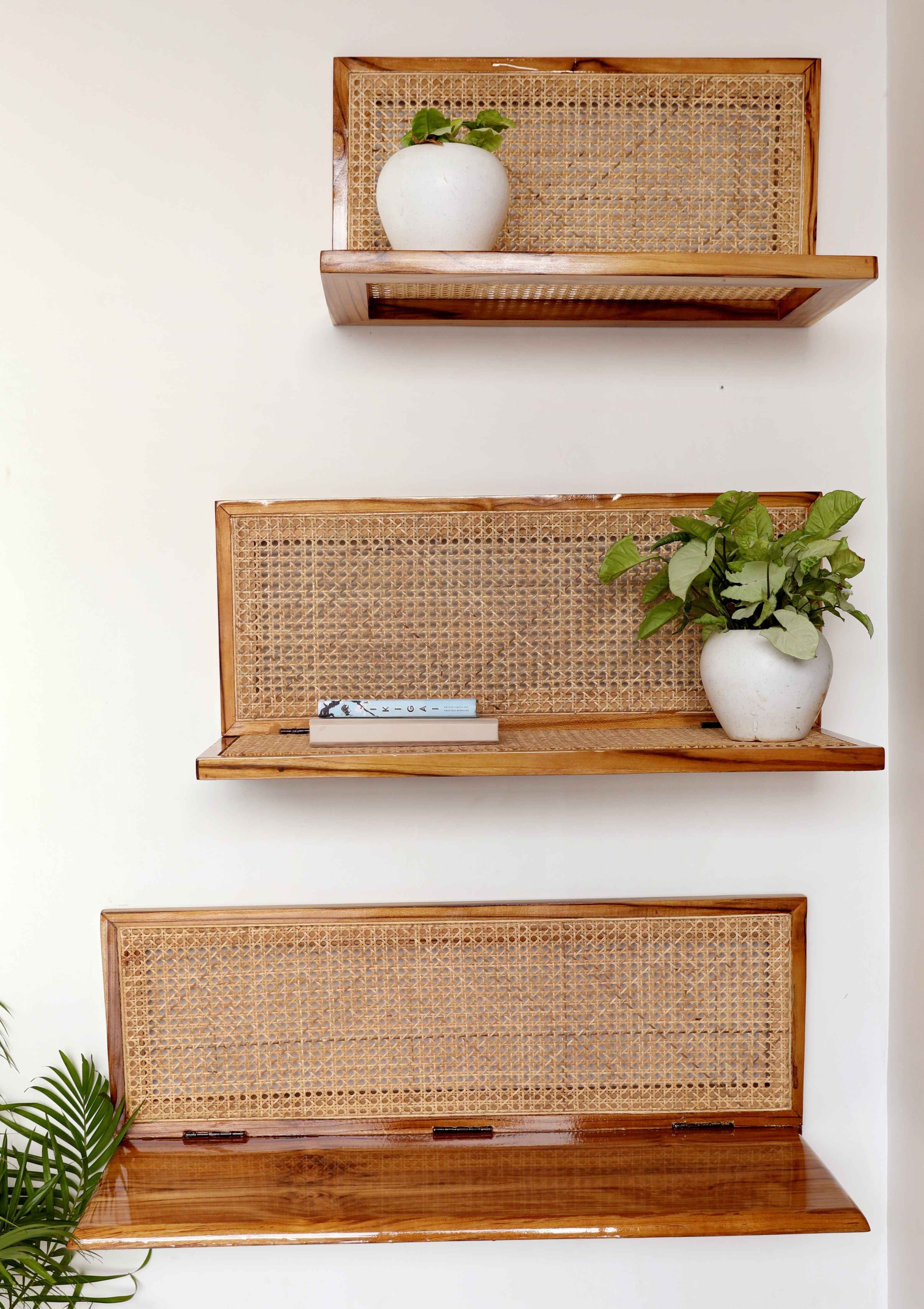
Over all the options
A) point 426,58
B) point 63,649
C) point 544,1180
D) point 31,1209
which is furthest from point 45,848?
point 426,58

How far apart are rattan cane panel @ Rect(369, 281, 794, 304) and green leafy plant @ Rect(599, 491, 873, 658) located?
0.86 feet

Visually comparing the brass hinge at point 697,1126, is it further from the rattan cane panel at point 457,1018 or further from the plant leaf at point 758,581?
the plant leaf at point 758,581

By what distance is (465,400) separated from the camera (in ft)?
4.38

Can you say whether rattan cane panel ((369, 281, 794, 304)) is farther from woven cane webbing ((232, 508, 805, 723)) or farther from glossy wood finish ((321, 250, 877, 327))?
woven cane webbing ((232, 508, 805, 723))

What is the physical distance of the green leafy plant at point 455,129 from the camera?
1.12m

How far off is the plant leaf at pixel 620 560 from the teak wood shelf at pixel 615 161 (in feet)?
1.09

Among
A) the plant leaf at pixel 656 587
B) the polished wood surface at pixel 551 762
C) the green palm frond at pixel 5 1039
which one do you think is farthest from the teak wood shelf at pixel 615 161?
the green palm frond at pixel 5 1039

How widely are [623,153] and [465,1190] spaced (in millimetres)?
1333

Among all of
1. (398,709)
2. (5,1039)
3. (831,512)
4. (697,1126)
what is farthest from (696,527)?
(5,1039)

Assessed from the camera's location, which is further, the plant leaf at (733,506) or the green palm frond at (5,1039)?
the green palm frond at (5,1039)

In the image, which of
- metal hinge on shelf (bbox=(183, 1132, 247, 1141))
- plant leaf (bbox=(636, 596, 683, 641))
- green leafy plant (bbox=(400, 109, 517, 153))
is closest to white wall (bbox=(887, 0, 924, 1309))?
plant leaf (bbox=(636, 596, 683, 641))

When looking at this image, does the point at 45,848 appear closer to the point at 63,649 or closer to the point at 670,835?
the point at 63,649

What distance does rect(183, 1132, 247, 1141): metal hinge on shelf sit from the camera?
1.33 m

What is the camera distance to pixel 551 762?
1131mm
